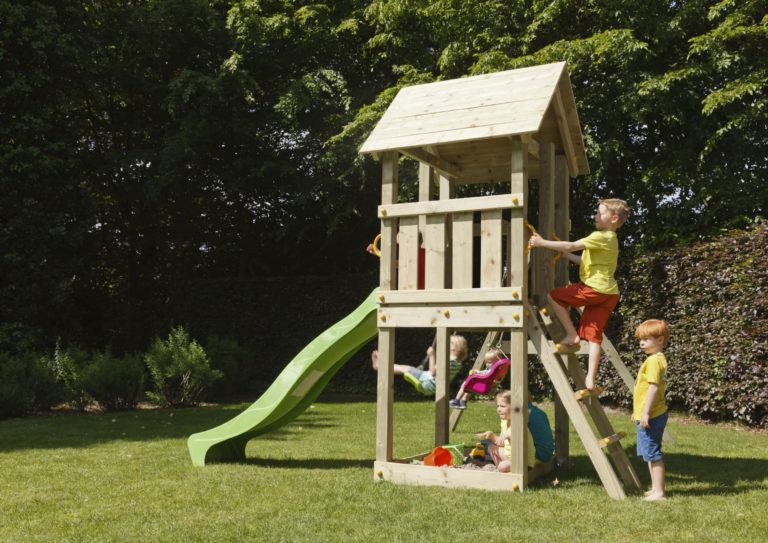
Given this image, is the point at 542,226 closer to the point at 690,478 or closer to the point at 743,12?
the point at 690,478

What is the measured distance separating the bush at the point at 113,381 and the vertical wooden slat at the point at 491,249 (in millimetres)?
8923

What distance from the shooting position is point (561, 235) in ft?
25.3

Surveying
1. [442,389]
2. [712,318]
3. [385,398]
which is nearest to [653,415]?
[385,398]

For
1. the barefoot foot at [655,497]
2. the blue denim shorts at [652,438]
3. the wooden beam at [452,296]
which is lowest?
the barefoot foot at [655,497]

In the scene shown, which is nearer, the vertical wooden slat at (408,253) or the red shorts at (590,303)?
the red shorts at (590,303)

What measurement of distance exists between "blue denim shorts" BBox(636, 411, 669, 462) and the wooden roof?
245 centimetres

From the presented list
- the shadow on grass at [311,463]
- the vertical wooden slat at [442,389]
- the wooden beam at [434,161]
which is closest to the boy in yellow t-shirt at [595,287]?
the wooden beam at [434,161]

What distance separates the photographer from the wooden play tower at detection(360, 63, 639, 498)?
6.12m

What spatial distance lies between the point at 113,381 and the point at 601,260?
31.5 feet

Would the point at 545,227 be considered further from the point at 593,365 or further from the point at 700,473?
the point at 700,473

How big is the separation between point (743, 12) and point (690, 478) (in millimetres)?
9456

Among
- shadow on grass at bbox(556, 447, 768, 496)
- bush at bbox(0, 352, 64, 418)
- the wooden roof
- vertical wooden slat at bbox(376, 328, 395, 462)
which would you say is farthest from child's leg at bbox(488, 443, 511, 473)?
bush at bbox(0, 352, 64, 418)

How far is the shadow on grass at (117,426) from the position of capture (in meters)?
9.36

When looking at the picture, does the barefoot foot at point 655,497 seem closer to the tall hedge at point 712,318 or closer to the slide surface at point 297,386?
the slide surface at point 297,386
